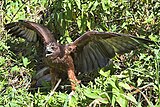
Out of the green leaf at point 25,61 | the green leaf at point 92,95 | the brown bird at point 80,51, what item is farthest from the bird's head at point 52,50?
the green leaf at point 92,95

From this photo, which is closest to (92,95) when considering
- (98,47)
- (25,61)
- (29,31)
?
(98,47)

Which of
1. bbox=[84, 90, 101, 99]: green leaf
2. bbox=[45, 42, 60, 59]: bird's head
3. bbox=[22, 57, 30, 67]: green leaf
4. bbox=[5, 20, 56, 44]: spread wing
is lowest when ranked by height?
bbox=[84, 90, 101, 99]: green leaf

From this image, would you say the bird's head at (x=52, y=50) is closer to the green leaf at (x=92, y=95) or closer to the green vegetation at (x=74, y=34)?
the green vegetation at (x=74, y=34)

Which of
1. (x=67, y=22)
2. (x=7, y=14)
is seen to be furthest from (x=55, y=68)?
(x=7, y=14)

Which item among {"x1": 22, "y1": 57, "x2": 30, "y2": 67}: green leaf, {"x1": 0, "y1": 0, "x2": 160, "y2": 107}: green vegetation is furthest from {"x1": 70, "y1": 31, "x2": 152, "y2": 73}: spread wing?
{"x1": 22, "y1": 57, "x2": 30, "y2": 67}: green leaf

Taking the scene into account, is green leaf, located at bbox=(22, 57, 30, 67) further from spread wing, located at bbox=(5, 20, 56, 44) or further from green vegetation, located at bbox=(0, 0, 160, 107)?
spread wing, located at bbox=(5, 20, 56, 44)

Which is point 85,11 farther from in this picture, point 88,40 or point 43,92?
point 43,92
